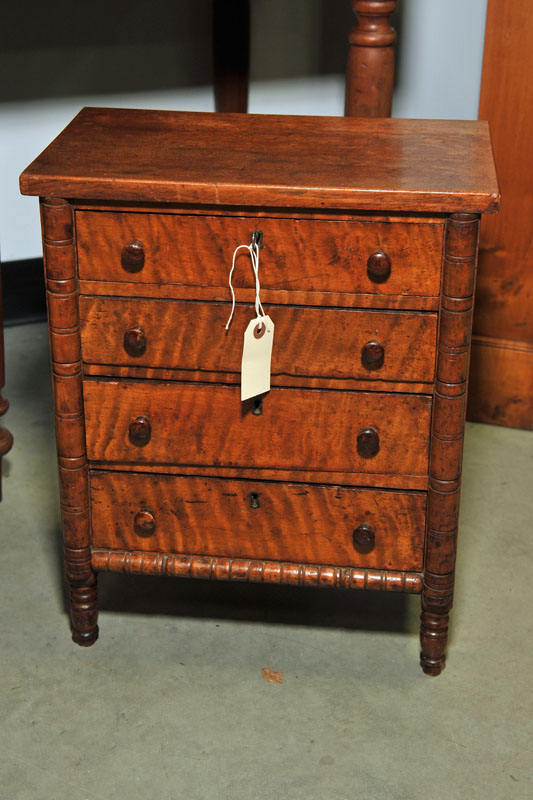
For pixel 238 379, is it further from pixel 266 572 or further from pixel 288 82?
pixel 288 82

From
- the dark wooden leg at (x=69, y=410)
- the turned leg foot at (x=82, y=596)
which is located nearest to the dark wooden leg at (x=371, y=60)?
the dark wooden leg at (x=69, y=410)

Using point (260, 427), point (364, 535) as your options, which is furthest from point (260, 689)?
point (260, 427)

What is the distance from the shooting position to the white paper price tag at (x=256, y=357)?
67.9 inches

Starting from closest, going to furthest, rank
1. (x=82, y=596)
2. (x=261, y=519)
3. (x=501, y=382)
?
1. (x=261, y=519)
2. (x=82, y=596)
3. (x=501, y=382)

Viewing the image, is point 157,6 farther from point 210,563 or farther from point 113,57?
point 210,563

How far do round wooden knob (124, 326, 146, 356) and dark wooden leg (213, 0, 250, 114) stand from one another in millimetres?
1343

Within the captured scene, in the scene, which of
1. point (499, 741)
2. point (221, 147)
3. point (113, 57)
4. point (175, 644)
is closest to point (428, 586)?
point (499, 741)

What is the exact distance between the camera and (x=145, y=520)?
1.91 metres

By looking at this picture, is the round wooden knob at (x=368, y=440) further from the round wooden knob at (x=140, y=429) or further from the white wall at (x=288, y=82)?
the white wall at (x=288, y=82)

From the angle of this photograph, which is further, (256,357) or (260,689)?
(260,689)

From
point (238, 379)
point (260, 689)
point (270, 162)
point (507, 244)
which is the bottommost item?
point (260, 689)

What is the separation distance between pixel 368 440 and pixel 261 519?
23 centimetres

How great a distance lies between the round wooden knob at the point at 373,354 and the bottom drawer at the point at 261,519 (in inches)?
8.9

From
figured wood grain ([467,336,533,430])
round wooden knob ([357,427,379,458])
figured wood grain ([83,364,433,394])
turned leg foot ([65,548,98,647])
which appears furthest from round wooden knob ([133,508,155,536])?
figured wood grain ([467,336,533,430])
